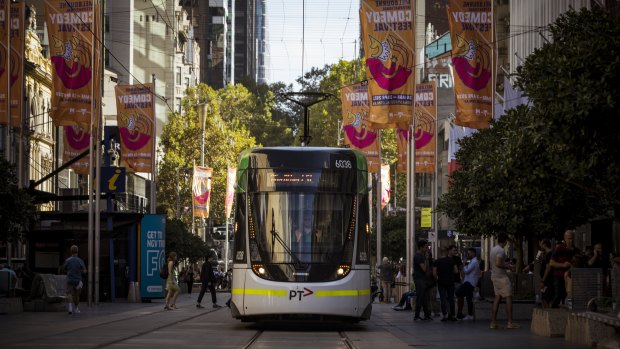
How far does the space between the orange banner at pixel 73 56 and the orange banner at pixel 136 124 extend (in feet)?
30.5

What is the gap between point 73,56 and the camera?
38.0 meters

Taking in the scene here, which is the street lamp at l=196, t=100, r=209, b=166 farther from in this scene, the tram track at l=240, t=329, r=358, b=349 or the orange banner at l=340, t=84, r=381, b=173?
the tram track at l=240, t=329, r=358, b=349

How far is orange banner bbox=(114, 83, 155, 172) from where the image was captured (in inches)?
1911

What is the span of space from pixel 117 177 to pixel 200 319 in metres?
14.8

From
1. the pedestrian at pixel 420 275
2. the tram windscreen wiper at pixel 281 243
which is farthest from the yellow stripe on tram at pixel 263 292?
the pedestrian at pixel 420 275

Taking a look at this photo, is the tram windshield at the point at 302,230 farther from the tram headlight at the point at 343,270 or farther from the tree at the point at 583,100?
the tree at the point at 583,100

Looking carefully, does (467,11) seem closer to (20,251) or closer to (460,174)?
(460,174)

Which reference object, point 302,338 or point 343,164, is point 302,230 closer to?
point 343,164

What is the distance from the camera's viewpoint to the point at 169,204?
93375 millimetres

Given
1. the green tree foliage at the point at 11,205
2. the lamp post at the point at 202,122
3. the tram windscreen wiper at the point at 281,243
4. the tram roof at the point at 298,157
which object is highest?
the lamp post at the point at 202,122

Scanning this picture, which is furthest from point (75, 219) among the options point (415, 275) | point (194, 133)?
point (194, 133)

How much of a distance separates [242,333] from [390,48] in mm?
14164

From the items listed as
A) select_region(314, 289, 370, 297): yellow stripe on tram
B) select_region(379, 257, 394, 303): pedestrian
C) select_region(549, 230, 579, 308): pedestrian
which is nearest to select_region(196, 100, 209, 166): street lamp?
select_region(379, 257, 394, 303): pedestrian

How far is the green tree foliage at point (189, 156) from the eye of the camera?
9188 cm
